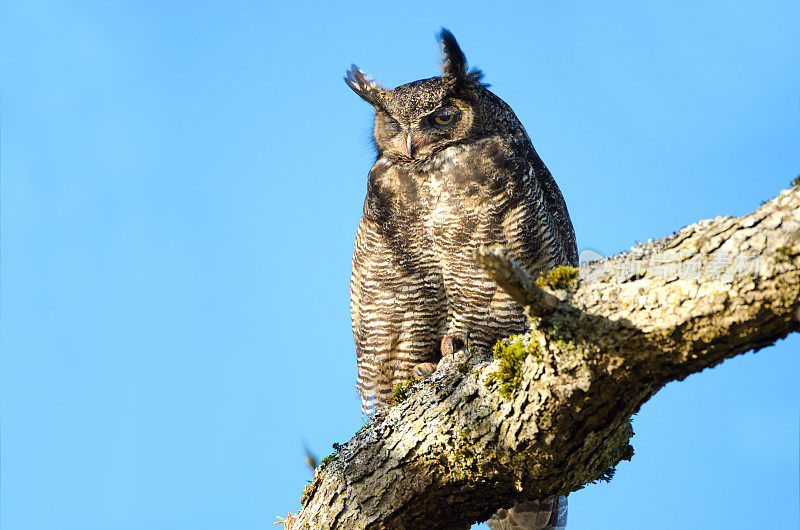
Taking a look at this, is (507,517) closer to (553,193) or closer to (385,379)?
(385,379)

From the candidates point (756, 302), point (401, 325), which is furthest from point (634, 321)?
point (401, 325)

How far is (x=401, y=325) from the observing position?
470 cm

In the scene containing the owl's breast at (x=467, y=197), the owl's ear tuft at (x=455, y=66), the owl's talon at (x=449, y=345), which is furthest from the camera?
the owl's ear tuft at (x=455, y=66)

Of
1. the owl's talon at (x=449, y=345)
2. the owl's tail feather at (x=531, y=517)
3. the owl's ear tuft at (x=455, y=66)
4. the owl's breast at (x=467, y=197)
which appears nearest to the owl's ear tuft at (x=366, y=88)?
the owl's ear tuft at (x=455, y=66)

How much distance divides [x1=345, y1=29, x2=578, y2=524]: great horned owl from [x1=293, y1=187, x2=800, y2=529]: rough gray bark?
2.49 feet

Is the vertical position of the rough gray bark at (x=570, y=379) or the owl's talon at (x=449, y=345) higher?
the owl's talon at (x=449, y=345)

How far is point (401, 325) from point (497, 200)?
1.05 m

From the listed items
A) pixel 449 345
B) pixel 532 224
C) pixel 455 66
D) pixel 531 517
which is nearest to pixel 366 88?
pixel 455 66

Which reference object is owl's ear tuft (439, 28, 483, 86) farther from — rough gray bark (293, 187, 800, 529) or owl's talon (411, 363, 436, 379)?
rough gray bark (293, 187, 800, 529)

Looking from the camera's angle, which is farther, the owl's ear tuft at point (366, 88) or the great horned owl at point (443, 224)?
the owl's ear tuft at point (366, 88)

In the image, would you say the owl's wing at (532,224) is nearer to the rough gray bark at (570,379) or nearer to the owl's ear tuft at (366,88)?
the rough gray bark at (570,379)

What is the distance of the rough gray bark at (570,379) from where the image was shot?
7.37 ft

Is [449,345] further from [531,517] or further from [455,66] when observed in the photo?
[455,66]

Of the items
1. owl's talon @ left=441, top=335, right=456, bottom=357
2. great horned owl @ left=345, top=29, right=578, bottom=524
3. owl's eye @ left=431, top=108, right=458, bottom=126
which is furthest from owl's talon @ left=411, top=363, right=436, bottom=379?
owl's eye @ left=431, top=108, right=458, bottom=126
